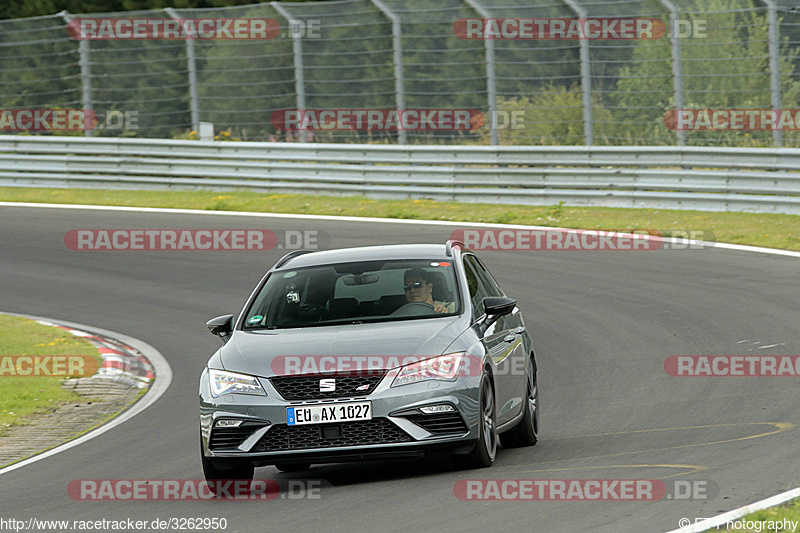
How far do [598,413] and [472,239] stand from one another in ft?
34.0

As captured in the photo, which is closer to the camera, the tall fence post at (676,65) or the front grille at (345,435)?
the front grille at (345,435)

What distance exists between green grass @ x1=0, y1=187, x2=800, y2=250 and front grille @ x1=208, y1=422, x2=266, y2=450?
1210 centimetres

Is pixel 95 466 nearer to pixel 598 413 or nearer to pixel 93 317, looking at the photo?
pixel 598 413

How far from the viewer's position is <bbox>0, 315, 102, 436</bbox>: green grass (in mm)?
12352

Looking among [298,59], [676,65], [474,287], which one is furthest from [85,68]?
[474,287]

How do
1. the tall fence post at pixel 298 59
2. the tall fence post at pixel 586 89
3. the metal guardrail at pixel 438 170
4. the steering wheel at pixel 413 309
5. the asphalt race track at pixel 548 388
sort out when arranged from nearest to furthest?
the asphalt race track at pixel 548 388 < the steering wheel at pixel 413 309 < the metal guardrail at pixel 438 170 < the tall fence post at pixel 586 89 < the tall fence post at pixel 298 59

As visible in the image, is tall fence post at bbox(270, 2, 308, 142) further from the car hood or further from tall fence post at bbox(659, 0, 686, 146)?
the car hood

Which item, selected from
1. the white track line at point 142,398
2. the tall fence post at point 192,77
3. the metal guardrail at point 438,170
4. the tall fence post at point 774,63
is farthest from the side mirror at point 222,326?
A: the tall fence post at point 192,77

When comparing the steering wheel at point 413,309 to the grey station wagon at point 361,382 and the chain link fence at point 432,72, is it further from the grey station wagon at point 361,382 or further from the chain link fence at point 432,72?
the chain link fence at point 432,72

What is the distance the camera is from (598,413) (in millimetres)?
10383

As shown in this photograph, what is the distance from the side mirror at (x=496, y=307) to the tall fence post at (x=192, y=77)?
19.1 metres

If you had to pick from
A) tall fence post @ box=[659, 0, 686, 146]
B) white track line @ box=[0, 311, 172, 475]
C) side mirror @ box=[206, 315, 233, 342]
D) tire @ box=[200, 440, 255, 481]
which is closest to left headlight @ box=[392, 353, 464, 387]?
tire @ box=[200, 440, 255, 481]

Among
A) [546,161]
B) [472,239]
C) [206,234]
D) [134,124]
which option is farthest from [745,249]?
[134,124]

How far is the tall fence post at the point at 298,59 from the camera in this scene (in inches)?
1039
